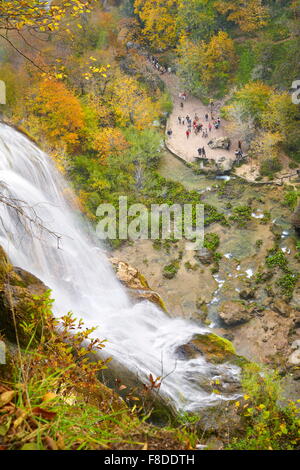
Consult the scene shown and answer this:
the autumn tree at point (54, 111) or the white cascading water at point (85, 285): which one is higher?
the autumn tree at point (54, 111)

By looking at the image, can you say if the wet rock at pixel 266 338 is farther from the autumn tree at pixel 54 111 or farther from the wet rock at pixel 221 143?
the wet rock at pixel 221 143

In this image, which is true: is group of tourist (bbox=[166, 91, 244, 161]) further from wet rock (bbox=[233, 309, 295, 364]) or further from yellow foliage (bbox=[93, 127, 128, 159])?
wet rock (bbox=[233, 309, 295, 364])

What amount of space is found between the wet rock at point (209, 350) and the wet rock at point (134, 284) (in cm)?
248

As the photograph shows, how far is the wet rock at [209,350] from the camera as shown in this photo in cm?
1247

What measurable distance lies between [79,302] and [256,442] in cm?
992

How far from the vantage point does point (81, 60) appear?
104ft

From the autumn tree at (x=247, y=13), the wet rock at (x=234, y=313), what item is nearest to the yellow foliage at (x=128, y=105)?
the autumn tree at (x=247, y=13)

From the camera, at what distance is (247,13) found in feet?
119

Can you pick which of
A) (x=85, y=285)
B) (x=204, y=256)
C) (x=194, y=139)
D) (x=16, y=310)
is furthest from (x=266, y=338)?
(x=194, y=139)

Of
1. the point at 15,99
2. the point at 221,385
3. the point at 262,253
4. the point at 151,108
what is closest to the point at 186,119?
the point at 151,108

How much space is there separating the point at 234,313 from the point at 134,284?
5.06 meters

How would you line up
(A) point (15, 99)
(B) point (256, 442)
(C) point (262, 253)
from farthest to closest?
(A) point (15, 99) < (C) point (262, 253) < (B) point (256, 442)

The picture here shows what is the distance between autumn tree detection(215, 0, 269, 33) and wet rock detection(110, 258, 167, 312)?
30.8 meters

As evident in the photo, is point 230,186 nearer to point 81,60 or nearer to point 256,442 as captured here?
point 81,60
